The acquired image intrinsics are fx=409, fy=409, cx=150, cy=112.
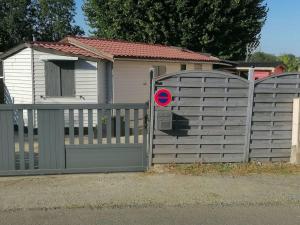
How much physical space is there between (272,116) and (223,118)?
3.11 ft

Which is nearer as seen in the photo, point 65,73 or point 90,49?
point 65,73

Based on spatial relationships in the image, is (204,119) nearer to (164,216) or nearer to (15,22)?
(164,216)

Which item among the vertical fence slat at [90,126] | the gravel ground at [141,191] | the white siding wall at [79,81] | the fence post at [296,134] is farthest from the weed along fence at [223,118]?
the white siding wall at [79,81]

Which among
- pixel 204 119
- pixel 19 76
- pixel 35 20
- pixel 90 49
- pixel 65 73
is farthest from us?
pixel 35 20

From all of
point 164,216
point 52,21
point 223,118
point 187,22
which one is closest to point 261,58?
point 52,21

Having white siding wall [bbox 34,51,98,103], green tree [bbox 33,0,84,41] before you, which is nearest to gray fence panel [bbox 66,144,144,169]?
white siding wall [bbox 34,51,98,103]

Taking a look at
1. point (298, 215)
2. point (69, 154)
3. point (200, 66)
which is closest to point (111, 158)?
A: point (69, 154)

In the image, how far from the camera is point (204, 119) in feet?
24.2

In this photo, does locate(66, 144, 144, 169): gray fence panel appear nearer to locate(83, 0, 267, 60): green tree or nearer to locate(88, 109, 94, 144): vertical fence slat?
locate(88, 109, 94, 144): vertical fence slat

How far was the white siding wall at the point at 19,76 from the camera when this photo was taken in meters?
13.3

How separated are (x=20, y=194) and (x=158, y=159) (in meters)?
2.56

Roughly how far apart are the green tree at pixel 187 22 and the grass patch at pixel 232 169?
18.0m

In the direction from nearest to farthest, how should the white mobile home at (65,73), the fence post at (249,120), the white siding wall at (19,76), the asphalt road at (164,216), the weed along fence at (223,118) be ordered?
1. the asphalt road at (164,216)
2. the weed along fence at (223,118)
3. the fence post at (249,120)
4. the white mobile home at (65,73)
5. the white siding wall at (19,76)

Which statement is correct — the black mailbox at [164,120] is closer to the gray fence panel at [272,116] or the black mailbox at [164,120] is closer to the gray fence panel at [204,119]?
the gray fence panel at [204,119]
